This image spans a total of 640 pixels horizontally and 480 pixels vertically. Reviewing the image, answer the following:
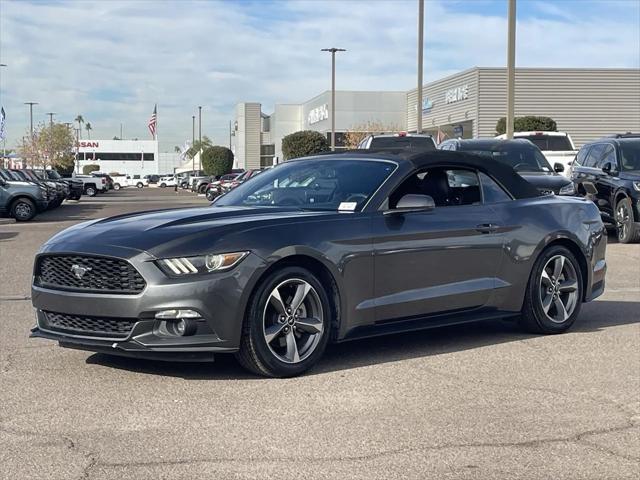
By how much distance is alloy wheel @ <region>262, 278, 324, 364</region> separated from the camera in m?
5.95

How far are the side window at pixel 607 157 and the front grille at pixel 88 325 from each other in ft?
40.9

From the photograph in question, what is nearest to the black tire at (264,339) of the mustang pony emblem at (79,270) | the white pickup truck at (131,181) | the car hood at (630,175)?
the mustang pony emblem at (79,270)

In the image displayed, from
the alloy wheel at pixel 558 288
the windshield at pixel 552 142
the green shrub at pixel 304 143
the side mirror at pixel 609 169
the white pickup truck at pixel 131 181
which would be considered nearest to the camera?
the alloy wheel at pixel 558 288

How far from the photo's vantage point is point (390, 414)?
5.25 meters

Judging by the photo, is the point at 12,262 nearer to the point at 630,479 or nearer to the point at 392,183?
the point at 392,183

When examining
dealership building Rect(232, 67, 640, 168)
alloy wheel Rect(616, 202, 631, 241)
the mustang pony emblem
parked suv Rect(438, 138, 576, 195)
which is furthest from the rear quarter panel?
dealership building Rect(232, 67, 640, 168)

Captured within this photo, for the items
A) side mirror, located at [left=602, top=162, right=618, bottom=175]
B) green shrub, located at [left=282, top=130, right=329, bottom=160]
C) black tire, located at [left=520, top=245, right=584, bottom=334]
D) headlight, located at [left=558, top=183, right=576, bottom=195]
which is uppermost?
green shrub, located at [left=282, top=130, right=329, bottom=160]

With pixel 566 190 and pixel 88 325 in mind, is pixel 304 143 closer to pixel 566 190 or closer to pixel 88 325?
pixel 566 190

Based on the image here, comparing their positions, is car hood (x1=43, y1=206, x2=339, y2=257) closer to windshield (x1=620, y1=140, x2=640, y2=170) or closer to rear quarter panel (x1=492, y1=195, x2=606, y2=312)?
rear quarter panel (x1=492, y1=195, x2=606, y2=312)

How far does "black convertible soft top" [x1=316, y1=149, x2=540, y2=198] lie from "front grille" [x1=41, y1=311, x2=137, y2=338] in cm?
251

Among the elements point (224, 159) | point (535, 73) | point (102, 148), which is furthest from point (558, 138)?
point (102, 148)

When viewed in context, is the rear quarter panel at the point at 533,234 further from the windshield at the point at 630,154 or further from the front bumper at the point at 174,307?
the windshield at the point at 630,154

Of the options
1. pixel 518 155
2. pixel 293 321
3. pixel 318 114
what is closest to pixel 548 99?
pixel 318 114

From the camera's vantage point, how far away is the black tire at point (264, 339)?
5.81 m
